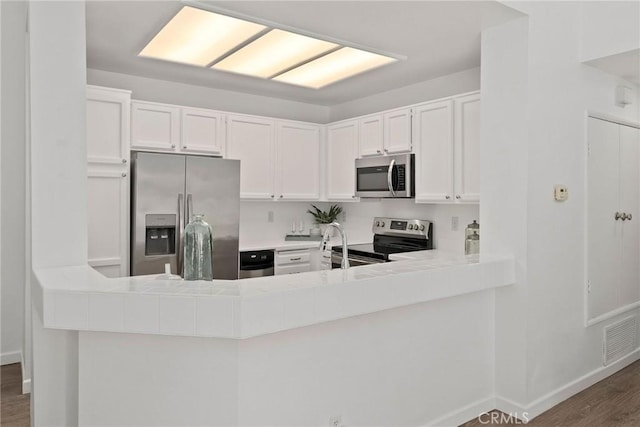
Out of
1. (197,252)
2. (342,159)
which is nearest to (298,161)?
(342,159)

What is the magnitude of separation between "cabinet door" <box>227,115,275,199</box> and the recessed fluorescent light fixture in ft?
2.07

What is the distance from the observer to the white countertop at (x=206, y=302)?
5.64 feet

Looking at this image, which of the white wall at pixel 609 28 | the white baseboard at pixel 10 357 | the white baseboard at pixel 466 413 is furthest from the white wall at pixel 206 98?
the white baseboard at pixel 466 413

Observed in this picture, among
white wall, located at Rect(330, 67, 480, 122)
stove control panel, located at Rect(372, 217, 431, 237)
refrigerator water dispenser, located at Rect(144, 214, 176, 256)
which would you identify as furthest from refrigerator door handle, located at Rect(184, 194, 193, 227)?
white wall, located at Rect(330, 67, 480, 122)

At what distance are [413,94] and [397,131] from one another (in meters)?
0.53

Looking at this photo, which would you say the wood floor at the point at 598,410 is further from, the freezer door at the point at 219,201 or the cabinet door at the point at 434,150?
the freezer door at the point at 219,201

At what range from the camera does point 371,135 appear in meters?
4.54

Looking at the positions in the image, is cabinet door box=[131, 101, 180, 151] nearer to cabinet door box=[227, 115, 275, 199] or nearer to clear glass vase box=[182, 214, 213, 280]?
cabinet door box=[227, 115, 275, 199]

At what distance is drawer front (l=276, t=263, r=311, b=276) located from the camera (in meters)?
4.61

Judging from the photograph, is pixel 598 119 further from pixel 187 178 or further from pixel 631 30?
pixel 187 178

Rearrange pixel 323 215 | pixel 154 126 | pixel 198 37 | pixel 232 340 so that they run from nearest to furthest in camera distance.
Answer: pixel 232 340, pixel 198 37, pixel 154 126, pixel 323 215

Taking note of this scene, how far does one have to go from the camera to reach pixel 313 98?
5.12 meters

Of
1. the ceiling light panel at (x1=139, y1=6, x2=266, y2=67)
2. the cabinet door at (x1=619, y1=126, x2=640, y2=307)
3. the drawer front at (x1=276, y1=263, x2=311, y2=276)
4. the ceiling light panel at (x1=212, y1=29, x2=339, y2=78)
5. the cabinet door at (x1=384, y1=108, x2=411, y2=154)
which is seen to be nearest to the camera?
the ceiling light panel at (x1=139, y1=6, x2=266, y2=67)

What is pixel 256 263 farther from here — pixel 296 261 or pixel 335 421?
pixel 335 421
